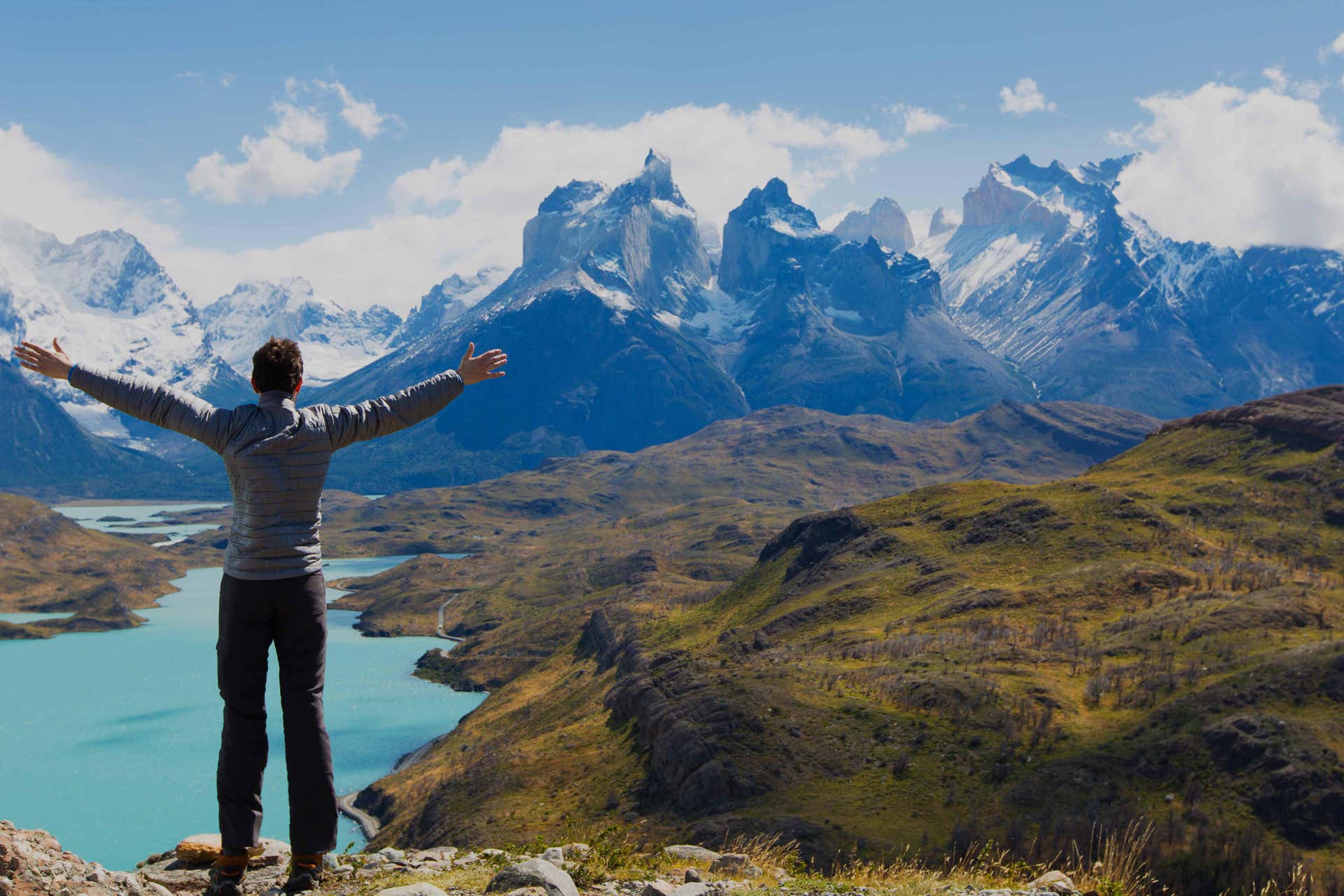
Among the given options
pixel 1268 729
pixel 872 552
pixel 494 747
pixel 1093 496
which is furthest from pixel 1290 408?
pixel 494 747

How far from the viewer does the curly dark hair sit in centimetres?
→ 1527

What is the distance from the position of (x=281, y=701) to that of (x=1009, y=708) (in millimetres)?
90877

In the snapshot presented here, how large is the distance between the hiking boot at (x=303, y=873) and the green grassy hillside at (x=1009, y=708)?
65473mm

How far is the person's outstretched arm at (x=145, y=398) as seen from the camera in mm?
14656

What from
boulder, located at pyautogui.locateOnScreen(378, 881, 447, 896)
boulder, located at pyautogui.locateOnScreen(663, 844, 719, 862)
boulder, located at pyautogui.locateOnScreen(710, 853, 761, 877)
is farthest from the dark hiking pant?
boulder, located at pyautogui.locateOnScreen(663, 844, 719, 862)

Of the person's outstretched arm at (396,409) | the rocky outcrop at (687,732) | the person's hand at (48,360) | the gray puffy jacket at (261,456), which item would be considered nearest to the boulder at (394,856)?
the gray puffy jacket at (261,456)

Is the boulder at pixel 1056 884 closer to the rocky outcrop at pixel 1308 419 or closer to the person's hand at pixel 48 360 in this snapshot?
the person's hand at pixel 48 360

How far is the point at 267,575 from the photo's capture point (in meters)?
14.7

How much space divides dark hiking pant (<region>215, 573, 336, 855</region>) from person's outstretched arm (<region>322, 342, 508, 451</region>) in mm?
2086

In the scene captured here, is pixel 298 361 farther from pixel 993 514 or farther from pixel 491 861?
pixel 993 514

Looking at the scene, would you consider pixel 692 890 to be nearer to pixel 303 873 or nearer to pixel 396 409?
pixel 303 873

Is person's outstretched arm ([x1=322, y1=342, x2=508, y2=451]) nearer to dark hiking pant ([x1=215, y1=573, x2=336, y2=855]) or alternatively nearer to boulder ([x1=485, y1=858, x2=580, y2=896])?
dark hiking pant ([x1=215, y1=573, x2=336, y2=855])

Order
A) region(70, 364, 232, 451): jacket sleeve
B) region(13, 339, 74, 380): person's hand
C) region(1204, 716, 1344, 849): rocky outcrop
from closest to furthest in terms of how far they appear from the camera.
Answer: region(70, 364, 232, 451): jacket sleeve → region(13, 339, 74, 380): person's hand → region(1204, 716, 1344, 849): rocky outcrop

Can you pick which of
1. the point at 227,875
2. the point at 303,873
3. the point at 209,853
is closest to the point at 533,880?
the point at 303,873
